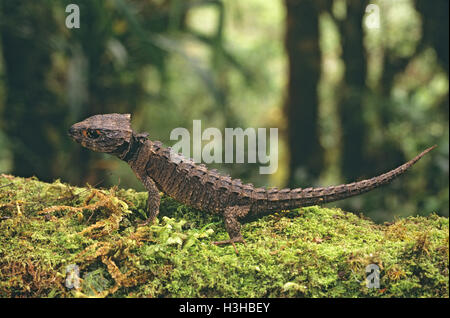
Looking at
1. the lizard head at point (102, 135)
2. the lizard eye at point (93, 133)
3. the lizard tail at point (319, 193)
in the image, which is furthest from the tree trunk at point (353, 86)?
the lizard eye at point (93, 133)

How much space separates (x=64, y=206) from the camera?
3.48 m

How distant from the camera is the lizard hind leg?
10.5 feet

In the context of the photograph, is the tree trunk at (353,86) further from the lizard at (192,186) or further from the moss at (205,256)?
the lizard at (192,186)

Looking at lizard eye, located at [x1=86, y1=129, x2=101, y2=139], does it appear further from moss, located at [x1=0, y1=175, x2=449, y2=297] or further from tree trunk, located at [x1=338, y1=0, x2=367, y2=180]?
tree trunk, located at [x1=338, y1=0, x2=367, y2=180]

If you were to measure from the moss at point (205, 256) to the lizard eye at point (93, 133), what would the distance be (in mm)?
467

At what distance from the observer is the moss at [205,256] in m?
2.85

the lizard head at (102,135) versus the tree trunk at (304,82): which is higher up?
the tree trunk at (304,82)

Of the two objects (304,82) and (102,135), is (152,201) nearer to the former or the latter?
(102,135)

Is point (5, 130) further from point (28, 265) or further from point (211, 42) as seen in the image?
point (28, 265)

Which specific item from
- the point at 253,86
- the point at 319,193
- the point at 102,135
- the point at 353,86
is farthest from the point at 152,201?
the point at 353,86

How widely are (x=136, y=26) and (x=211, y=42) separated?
169 cm

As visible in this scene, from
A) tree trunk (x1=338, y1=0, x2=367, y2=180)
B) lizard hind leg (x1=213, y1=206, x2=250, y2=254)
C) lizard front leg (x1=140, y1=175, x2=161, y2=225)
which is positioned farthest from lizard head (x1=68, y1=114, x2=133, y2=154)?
tree trunk (x1=338, y1=0, x2=367, y2=180)

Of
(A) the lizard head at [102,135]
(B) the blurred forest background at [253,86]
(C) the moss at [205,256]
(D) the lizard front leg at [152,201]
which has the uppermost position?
(B) the blurred forest background at [253,86]

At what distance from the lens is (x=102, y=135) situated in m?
3.42
